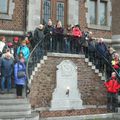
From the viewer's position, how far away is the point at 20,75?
1256 cm

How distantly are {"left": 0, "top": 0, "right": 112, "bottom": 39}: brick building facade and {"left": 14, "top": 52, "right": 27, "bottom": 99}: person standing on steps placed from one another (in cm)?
462

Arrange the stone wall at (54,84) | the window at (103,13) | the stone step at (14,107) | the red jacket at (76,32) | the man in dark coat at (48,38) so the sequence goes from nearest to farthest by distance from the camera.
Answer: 1. the stone step at (14,107)
2. the stone wall at (54,84)
3. the man in dark coat at (48,38)
4. the red jacket at (76,32)
5. the window at (103,13)

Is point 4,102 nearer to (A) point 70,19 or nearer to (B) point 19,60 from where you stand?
(B) point 19,60

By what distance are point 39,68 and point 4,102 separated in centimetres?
300

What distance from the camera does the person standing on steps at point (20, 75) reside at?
12570 mm

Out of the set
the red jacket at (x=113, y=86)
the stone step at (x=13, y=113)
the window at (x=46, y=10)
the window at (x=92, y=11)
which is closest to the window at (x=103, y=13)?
the window at (x=92, y=11)

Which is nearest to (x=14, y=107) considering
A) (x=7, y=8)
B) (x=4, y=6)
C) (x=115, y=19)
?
(x=7, y=8)

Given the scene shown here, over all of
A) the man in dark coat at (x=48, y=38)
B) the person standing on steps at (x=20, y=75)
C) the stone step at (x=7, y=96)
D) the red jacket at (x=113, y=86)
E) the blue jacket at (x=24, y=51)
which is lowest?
the stone step at (x=7, y=96)

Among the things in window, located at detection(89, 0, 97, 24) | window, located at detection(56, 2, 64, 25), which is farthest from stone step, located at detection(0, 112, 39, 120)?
window, located at detection(89, 0, 97, 24)

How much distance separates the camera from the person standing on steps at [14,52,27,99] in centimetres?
1257

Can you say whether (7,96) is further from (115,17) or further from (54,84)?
(115,17)

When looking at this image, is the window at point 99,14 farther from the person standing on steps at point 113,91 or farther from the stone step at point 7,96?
the stone step at point 7,96

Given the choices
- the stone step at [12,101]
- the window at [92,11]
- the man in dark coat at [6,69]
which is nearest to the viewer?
the stone step at [12,101]

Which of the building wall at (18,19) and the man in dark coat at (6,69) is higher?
the building wall at (18,19)
